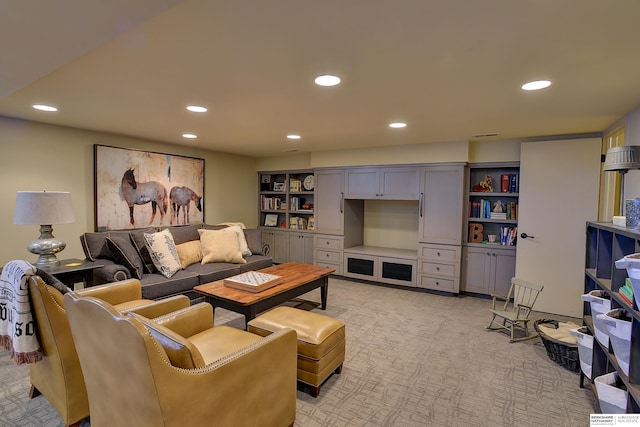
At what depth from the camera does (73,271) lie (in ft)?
9.18

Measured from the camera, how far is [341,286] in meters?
4.90

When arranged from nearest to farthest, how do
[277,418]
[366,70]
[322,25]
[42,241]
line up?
[322,25], [277,418], [366,70], [42,241]

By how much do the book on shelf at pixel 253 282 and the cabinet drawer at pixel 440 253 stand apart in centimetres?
232

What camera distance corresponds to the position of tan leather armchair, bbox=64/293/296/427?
120cm

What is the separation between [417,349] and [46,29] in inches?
127

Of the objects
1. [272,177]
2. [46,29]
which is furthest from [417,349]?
[272,177]

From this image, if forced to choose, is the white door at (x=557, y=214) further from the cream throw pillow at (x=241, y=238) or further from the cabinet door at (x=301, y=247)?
the cream throw pillow at (x=241, y=238)

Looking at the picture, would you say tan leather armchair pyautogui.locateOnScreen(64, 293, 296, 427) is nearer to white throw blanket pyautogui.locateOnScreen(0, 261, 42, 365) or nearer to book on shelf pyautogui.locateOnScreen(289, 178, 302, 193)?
white throw blanket pyautogui.locateOnScreen(0, 261, 42, 365)

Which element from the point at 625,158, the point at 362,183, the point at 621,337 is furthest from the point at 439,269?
the point at 621,337

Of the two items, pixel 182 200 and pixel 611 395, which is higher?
pixel 182 200

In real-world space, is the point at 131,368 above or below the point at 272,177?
below

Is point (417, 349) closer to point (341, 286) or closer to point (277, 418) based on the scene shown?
point (277, 418)

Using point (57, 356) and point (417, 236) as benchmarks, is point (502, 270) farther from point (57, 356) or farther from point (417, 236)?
point (57, 356)

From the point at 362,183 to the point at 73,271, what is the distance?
3781 mm
